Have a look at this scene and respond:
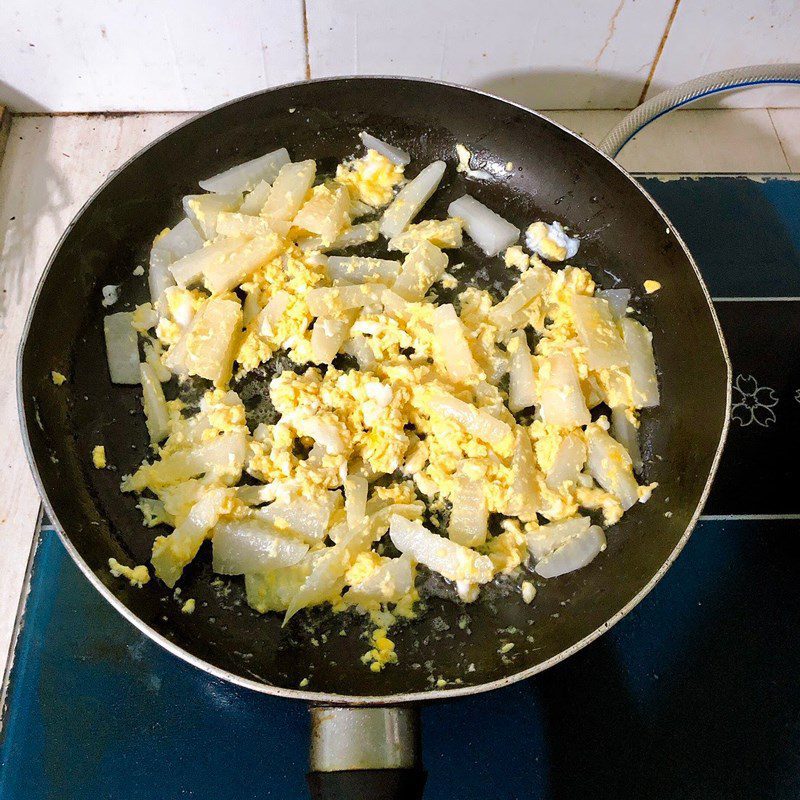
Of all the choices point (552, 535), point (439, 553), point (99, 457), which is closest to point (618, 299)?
point (552, 535)

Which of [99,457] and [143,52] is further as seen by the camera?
[143,52]

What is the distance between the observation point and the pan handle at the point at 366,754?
2.68 feet

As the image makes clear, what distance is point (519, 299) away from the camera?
4.20 feet

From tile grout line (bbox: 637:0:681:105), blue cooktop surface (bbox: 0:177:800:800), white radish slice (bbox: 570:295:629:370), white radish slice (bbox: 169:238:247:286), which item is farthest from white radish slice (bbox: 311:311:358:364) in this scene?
tile grout line (bbox: 637:0:681:105)

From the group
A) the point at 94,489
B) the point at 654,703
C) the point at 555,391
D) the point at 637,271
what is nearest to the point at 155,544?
the point at 94,489

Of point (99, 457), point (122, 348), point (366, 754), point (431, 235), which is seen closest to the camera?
point (366, 754)

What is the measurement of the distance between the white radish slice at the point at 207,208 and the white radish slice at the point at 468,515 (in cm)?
69

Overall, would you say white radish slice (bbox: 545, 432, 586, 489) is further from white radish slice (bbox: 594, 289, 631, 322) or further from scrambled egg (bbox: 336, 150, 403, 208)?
scrambled egg (bbox: 336, 150, 403, 208)

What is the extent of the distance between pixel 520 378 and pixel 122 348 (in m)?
0.73

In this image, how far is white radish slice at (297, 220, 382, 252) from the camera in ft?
4.36

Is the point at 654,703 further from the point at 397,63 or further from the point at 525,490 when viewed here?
the point at 397,63

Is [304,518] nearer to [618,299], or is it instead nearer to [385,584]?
[385,584]

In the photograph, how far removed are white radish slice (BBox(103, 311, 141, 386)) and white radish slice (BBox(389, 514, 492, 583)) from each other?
546 millimetres

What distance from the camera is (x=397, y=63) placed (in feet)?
5.04
